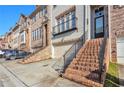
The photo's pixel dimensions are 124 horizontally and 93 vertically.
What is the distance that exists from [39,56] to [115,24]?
9.37m

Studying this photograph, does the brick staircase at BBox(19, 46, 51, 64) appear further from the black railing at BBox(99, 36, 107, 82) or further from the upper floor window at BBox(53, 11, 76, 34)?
the black railing at BBox(99, 36, 107, 82)

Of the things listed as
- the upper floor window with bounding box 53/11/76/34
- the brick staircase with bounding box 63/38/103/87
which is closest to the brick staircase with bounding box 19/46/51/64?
the upper floor window with bounding box 53/11/76/34

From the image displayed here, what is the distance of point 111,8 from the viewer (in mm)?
10977

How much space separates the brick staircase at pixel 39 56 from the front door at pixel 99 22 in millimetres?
6924

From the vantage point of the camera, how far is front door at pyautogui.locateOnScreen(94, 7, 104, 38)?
12.4m

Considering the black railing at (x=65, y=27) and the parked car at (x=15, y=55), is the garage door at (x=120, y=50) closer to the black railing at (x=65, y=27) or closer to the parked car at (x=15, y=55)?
the black railing at (x=65, y=27)

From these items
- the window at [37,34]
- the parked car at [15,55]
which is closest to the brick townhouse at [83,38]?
the window at [37,34]

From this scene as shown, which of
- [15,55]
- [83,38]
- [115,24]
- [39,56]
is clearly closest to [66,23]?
[83,38]

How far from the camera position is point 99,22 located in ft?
41.9

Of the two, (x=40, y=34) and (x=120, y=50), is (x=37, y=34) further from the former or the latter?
(x=120, y=50)

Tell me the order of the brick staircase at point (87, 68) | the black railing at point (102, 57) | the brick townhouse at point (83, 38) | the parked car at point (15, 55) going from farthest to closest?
the parked car at point (15, 55) < the brick townhouse at point (83, 38) < the black railing at point (102, 57) < the brick staircase at point (87, 68)

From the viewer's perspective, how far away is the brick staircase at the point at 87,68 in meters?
7.78

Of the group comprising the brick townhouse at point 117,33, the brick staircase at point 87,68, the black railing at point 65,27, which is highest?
the black railing at point 65,27
